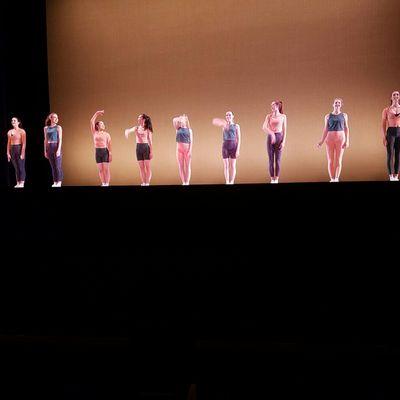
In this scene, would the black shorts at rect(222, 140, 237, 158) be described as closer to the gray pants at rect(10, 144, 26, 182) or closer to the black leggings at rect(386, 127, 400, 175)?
the black leggings at rect(386, 127, 400, 175)

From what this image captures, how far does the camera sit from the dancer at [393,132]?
11.9 ft

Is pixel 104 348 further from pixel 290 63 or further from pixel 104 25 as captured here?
pixel 104 25

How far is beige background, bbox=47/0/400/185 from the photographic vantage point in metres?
4.43

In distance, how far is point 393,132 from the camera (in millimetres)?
3678

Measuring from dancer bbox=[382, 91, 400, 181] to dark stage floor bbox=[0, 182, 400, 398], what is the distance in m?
0.43

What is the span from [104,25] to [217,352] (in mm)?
4212

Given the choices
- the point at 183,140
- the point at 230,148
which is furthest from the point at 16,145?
the point at 230,148

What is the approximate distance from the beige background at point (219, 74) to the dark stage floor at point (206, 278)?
4.06 ft

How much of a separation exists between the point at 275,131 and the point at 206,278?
1705 millimetres

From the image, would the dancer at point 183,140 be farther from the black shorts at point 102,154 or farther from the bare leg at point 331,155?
the bare leg at point 331,155

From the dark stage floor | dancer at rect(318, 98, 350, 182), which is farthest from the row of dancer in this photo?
the dark stage floor

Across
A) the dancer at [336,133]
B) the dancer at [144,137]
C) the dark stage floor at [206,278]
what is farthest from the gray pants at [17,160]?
the dancer at [336,133]

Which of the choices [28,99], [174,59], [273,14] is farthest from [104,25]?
[273,14]

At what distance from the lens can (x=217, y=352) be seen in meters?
2.32
